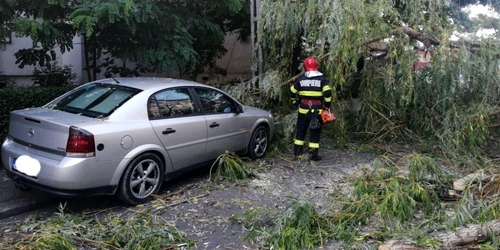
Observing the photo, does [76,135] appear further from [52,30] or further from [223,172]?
[52,30]

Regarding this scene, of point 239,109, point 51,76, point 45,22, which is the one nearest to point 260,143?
point 239,109

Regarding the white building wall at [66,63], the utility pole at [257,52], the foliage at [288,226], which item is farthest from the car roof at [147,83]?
the white building wall at [66,63]

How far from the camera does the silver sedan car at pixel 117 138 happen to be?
455cm

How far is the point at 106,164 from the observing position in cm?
470

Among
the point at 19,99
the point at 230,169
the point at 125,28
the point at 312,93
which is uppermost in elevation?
the point at 125,28

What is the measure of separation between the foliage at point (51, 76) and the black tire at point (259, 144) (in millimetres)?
4473

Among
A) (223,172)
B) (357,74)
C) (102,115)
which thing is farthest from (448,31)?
(102,115)

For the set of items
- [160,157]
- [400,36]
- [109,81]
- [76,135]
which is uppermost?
[400,36]

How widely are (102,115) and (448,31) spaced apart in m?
5.14

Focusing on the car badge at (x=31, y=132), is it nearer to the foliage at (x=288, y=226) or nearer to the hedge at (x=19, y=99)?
the hedge at (x=19, y=99)

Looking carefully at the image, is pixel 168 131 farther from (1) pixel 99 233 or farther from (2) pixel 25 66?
(2) pixel 25 66

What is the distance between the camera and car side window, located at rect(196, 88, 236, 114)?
6.17m

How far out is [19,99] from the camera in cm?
677

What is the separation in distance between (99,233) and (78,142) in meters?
0.93
